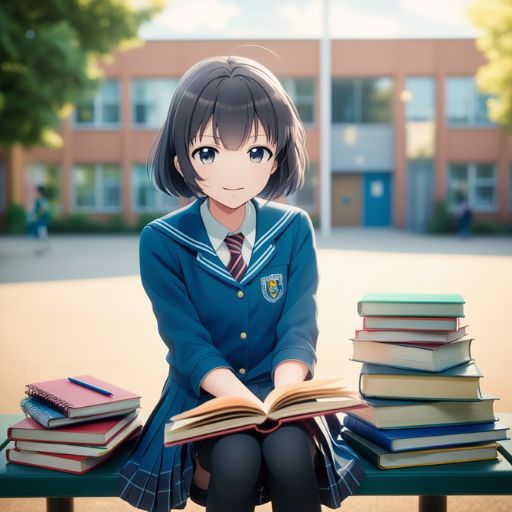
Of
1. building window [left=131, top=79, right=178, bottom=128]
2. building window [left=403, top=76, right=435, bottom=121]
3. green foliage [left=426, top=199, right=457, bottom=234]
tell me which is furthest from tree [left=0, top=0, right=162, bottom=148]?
building window [left=403, top=76, right=435, bottom=121]

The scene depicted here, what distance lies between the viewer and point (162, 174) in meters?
2.64

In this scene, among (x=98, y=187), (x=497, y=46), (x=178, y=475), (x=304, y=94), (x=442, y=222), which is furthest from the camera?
(x=98, y=187)

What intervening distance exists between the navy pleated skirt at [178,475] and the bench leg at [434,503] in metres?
0.41

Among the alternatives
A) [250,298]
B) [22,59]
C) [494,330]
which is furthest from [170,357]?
[22,59]

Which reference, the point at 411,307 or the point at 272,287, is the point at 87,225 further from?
the point at 411,307

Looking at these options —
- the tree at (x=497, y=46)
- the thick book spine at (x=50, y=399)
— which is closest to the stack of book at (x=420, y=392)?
the thick book spine at (x=50, y=399)

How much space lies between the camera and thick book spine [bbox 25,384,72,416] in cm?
224

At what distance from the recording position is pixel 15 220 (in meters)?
32.0

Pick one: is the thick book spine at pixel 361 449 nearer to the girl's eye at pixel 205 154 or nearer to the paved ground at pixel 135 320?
the paved ground at pixel 135 320

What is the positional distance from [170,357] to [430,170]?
31.5 metres

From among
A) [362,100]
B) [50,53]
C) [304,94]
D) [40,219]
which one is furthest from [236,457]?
[362,100]

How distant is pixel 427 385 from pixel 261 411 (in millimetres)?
553

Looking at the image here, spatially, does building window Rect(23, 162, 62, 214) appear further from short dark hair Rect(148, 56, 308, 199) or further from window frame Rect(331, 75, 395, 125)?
short dark hair Rect(148, 56, 308, 199)

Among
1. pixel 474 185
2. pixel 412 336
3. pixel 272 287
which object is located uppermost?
pixel 474 185
